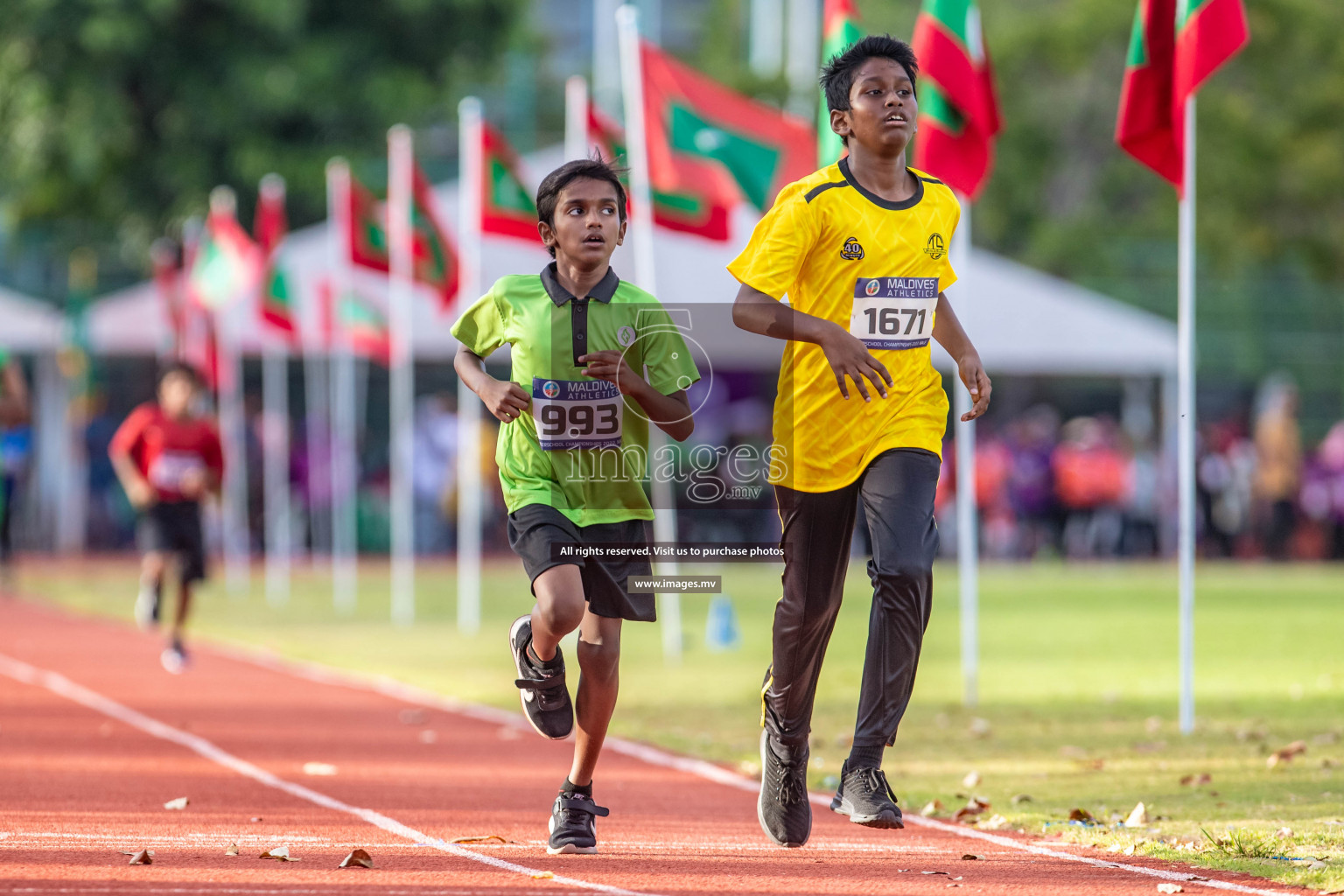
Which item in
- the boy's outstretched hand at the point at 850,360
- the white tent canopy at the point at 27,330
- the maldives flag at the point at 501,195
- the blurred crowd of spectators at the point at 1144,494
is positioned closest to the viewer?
the boy's outstretched hand at the point at 850,360

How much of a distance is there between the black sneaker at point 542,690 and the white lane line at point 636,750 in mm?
1636

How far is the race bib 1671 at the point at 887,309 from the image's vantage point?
624 cm

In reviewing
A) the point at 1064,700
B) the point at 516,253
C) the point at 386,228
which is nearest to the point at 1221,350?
the point at 516,253

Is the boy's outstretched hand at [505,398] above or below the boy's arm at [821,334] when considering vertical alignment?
below

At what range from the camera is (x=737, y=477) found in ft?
25.0

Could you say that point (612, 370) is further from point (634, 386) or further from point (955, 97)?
point (955, 97)

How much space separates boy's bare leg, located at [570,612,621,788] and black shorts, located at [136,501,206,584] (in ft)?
28.2

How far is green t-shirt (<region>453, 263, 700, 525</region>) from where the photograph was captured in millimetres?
6344

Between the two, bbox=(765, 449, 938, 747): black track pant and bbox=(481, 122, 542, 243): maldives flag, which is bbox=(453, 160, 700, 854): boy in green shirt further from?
bbox=(481, 122, 542, 243): maldives flag

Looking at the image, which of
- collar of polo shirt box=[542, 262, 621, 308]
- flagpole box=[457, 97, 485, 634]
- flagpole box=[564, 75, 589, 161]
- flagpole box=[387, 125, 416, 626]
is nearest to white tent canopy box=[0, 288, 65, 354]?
flagpole box=[457, 97, 485, 634]

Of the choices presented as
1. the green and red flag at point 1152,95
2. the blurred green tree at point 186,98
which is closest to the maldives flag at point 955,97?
the green and red flag at point 1152,95

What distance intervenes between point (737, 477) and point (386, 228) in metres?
13.5

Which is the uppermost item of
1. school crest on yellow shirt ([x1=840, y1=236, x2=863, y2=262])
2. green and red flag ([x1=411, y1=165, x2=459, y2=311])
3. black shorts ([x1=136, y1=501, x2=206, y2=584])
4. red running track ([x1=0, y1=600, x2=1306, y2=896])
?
green and red flag ([x1=411, y1=165, x2=459, y2=311])

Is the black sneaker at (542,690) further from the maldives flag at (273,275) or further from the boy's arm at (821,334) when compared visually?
the maldives flag at (273,275)
